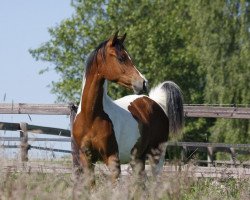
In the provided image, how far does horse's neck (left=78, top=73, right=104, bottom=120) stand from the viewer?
9734 mm

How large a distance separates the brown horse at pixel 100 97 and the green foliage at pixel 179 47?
80.0 ft

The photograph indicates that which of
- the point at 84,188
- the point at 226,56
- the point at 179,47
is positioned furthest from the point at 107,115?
the point at 179,47

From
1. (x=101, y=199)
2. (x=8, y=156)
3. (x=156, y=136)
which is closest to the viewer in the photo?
(x=101, y=199)

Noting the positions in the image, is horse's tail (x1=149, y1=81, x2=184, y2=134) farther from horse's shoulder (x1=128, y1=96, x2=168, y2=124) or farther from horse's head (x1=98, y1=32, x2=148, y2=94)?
horse's head (x1=98, y1=32, x2=148, y2=94)

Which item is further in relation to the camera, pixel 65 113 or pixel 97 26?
pixel 97 26

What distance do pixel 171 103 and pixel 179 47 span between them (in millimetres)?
34751

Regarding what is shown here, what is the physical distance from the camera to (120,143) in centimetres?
1008

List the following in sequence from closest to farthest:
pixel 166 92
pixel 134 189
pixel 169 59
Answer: pixel 134 189 < pixel 166 92 < pixel 169 59

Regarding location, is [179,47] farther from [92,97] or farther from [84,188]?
[84,188]

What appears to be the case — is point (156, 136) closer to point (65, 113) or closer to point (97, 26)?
point (65, 113)

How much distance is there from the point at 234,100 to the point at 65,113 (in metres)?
21.7

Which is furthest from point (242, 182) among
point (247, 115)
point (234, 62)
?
point (234, 62)

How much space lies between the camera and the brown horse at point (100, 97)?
9.52m

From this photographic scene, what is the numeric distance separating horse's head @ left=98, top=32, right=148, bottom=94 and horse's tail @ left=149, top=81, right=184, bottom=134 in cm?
241
